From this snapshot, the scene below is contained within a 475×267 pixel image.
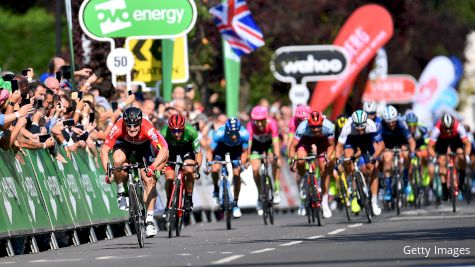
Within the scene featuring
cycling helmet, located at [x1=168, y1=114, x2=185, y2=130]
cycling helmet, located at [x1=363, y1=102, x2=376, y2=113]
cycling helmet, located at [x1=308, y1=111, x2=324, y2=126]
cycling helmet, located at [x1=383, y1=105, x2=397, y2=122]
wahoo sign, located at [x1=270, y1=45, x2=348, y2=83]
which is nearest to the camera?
cycling helmet, located at [x1=168, y1=114, x2=185, y2=130]

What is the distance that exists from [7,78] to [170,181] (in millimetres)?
4294

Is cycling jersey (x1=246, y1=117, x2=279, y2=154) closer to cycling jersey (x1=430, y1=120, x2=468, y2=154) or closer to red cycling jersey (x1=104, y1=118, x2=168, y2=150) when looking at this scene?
cycling jersey (x1=430, y1=120, x2=468, y2=154)

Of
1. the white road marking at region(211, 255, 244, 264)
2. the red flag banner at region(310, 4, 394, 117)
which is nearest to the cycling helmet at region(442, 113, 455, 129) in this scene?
the red flag banner at region(310, 4, 394, 117)

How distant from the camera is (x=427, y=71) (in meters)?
62.0

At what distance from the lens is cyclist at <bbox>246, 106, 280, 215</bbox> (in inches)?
1121

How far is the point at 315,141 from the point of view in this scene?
27062 millimetres

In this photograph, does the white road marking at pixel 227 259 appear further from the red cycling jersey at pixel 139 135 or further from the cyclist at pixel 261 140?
the cyclist at pixel 261 140

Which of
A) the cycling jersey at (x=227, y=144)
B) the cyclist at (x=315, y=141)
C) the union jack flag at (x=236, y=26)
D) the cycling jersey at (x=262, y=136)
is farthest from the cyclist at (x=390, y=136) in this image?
the union jack flag at (x=236, y=26)

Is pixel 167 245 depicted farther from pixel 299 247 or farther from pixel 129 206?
pixel 299 247

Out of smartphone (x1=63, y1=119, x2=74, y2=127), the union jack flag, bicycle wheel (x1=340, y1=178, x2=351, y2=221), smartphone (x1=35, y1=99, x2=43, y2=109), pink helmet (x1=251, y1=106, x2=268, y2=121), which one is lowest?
bicycle wheel (x1=340, y1=178, x2=351, y2=221)

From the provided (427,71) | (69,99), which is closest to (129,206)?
(69,99)

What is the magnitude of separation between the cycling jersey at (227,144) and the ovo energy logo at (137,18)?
252cm

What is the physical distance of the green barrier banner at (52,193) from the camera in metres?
22.2

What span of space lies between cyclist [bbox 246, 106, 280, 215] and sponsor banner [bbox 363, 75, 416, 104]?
34.9 meters
